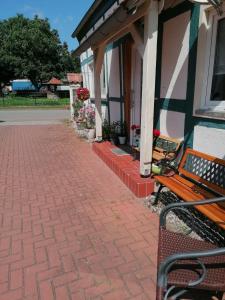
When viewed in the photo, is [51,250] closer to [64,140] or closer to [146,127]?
[146,127]

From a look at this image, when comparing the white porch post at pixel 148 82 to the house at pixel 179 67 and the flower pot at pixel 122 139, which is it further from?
the flower pot at pixel 122 139

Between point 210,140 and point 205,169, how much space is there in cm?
52

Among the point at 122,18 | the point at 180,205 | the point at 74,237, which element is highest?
the point at 122,18

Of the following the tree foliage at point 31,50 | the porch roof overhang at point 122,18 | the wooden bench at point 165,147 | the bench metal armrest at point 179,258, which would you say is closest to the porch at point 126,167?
the wooden bench at point 165,147

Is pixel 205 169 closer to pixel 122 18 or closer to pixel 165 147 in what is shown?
pixel 165 147

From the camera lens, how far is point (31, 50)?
110ft

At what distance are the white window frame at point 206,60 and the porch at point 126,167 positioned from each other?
4.43 ft

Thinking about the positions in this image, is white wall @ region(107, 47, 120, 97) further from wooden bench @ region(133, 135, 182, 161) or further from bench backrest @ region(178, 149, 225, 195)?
bench backrest @ region(178, 149, 225, 195)

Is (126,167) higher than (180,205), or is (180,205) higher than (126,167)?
(180,205)

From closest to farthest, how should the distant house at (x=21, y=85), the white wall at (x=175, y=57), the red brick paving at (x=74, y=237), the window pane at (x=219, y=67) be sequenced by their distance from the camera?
the red brick paving at (x=74, y=237), the window pane at (x=219, y=67), the white wall at (x=175, y=57), the distant house at (x=21, y=85)

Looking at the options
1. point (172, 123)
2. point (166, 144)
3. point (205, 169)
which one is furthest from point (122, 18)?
point (205, 169)

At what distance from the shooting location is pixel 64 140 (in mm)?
8320

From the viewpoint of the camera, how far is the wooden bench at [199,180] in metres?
2.72

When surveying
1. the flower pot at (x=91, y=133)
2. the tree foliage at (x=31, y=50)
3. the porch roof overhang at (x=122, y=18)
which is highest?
the tree foliage at (x=31, y=50)
